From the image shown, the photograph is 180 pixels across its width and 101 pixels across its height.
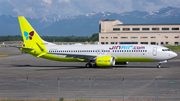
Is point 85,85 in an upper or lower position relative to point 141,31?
lower

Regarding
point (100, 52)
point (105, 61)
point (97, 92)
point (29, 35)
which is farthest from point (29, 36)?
point (97, 92)

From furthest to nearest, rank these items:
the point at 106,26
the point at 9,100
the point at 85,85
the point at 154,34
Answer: the point at 106,26
the point at 154,34
the point at 85,85
the point at 9,100

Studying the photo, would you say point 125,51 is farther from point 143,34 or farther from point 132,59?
point 143,34

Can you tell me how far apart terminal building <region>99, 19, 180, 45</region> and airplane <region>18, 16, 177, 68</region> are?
87.2 meters

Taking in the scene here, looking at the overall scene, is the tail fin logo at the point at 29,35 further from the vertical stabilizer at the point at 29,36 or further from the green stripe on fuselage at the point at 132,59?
the green stripe on fuselage at the point at 132,59

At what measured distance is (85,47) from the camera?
4650 cm

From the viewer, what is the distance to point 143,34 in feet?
444

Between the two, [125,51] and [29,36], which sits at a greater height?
[29,36]

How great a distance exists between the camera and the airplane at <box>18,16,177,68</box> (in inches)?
1681

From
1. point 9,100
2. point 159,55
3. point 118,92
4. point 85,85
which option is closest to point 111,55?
point 159,55

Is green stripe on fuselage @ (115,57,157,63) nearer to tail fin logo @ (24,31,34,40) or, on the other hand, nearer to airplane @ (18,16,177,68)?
airplane @ (18,16,177,68)

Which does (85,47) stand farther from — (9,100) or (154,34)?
(154,34)

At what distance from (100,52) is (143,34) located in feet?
310

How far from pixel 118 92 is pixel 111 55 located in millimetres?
21845
